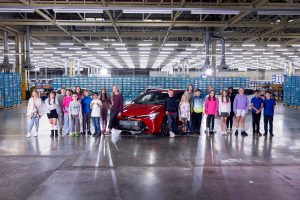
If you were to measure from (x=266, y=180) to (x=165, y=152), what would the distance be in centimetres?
279

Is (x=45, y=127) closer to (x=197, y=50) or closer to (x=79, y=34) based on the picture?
(x=79, y=34)

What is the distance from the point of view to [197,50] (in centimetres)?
3259

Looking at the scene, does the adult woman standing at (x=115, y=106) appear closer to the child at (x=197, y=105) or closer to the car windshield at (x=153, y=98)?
the car windshield at (x=153, y=98)

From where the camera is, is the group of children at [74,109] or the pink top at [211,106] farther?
the pink top at [211,106]

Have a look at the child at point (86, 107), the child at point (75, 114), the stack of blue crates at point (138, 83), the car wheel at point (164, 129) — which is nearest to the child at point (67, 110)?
the child at point (75, 114)

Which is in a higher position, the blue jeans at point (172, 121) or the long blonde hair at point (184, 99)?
the long blonde hair at point (184, 99)

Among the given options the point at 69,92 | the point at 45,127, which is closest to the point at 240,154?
the point at 69,92

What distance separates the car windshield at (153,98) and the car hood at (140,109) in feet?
1.54

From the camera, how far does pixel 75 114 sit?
396 inches

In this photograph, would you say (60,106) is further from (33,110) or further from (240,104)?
(240,104)

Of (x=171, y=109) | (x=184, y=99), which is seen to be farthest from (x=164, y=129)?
(x=184, y=99)

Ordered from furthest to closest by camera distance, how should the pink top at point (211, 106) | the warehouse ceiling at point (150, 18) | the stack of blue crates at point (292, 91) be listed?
1. the stack of blue crates at point (292, 91)
2. the warehouse ceiling at point (150, 18)
3. the pink top at point (211, 106)

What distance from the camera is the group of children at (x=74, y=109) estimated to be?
1006 cm

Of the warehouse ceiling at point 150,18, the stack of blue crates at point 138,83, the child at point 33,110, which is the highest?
the warehouse ceiling at point 150,18
